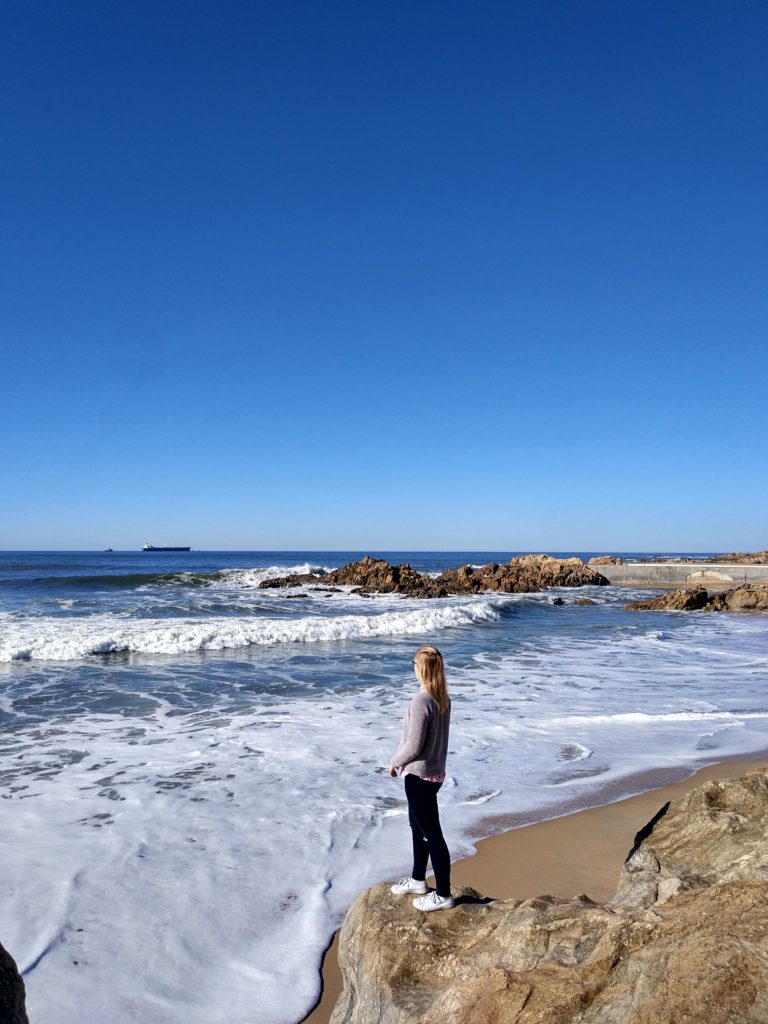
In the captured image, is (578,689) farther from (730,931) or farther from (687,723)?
(730,931)

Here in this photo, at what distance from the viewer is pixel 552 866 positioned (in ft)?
17.5

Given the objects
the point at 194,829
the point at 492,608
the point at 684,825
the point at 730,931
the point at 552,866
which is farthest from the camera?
the point at 492,608

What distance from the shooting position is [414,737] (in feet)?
13.6

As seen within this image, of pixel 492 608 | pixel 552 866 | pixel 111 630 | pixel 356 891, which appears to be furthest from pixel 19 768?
pixel 492 608

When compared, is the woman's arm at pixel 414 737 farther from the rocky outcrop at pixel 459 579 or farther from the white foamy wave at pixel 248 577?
the white foamy wave at pixel 248 577

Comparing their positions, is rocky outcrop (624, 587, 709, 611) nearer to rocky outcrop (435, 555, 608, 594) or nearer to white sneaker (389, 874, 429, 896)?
rocky outcrop (435, 555, 608, 594)

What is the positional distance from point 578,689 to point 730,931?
35.9 feet

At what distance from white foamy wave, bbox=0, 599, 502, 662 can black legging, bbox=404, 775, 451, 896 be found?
45.0ft

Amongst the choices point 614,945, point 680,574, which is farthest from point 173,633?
point 680,574

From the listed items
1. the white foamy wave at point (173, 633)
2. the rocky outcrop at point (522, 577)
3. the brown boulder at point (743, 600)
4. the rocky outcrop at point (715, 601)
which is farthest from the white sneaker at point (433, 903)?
the rocky outcrop at point (522, 577)

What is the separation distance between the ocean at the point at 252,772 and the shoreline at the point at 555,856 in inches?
6.0

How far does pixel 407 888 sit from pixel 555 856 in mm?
2334

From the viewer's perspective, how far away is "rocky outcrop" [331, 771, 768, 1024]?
1.98m

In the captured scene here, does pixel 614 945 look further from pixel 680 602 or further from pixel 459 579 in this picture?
pixel 459 579
